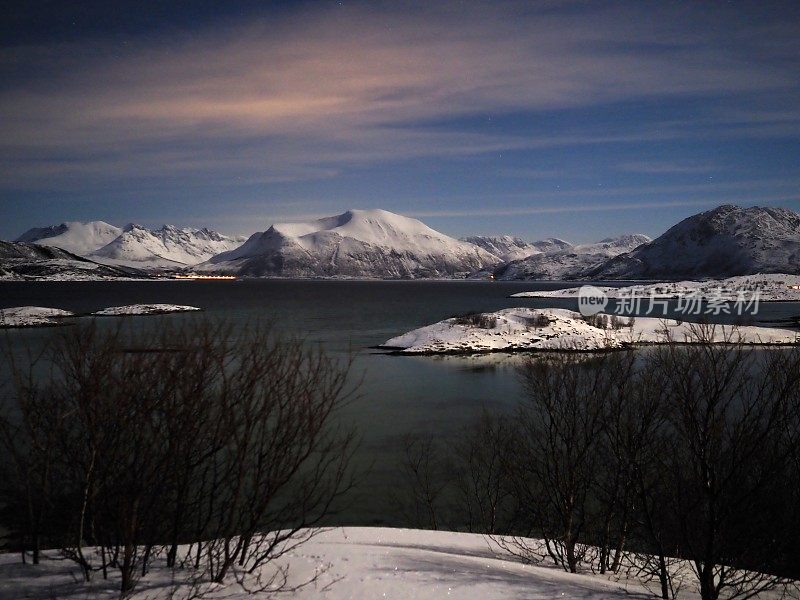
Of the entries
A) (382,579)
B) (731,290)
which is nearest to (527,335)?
(382,579)

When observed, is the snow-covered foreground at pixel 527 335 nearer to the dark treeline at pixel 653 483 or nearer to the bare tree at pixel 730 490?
the dark treeline at pixel 653 483

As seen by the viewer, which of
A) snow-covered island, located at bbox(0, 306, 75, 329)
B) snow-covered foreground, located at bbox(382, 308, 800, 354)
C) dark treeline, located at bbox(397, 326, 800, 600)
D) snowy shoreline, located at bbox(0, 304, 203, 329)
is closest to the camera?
dark treeline, located at bbox(397, 326, 800, 600)

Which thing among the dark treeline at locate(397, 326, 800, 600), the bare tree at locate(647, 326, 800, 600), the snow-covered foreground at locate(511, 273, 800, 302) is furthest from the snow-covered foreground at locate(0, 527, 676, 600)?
the snow-covered foreground at locate(511, 273, 800, 302)

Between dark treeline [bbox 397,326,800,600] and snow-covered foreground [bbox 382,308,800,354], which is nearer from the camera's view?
dark treeline [bbox 397,326,800,600]

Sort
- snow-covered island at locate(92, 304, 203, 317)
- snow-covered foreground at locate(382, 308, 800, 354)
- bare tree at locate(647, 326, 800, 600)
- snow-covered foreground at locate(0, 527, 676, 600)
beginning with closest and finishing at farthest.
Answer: snow-covered foreground at locate(0, 527, 676, 600) → bare tree at locate(647, 326, 800, 600) → snow-covered foreground at locate(382, 308, 800, 354) → snow-covered island at locate(92, 304, 203, 317)

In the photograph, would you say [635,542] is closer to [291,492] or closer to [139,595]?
[291,492]

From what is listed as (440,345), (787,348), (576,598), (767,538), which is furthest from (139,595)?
(787,348)

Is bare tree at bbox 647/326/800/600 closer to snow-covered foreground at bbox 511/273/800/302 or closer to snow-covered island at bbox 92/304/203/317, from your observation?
snow-covered island at bbox 92/304/203/317
